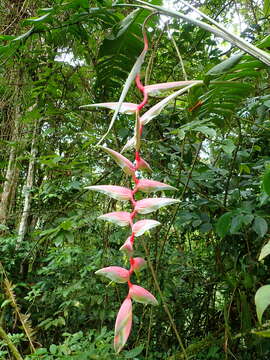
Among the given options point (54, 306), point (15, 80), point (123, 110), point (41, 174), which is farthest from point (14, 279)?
point (123, 110)

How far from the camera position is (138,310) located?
1580 mm

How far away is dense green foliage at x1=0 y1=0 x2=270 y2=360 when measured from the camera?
0.84m

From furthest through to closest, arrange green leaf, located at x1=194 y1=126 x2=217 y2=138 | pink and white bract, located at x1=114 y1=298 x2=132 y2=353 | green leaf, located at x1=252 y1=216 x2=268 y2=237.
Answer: green leaf, located at x1=252 y1=216 x2=268 y2=237 → green leaf, located at x1=194 y1=126 x2=217 y2=138 → pink and white bract, located at x1=114 y1=298 x2=132 y2=353

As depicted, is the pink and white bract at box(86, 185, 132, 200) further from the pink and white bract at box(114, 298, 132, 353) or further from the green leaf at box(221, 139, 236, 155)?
the green leaf at box(221, 139, 236, 155)

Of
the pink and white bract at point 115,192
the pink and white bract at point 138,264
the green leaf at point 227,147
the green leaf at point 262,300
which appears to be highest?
the green leaf at point 227,147

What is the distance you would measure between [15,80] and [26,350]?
1.29 meters

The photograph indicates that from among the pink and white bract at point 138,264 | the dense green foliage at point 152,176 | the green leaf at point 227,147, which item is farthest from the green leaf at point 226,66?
the green leaf at point 227,147

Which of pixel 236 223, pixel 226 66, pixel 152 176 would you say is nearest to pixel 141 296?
pixel 226 66

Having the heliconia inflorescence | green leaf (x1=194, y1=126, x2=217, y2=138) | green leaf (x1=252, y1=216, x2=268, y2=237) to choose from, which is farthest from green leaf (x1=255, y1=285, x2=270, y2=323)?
green leaf (x1=252, y1=216, x2=268, y2=237)

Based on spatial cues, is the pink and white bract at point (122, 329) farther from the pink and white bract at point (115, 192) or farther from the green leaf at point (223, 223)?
the green leaf at point (223, 223)

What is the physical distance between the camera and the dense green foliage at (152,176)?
2.76ft

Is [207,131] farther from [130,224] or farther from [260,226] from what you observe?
[130,224]

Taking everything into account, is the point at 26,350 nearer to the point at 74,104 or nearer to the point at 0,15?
the point at 74,104

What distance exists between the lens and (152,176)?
117 cm
